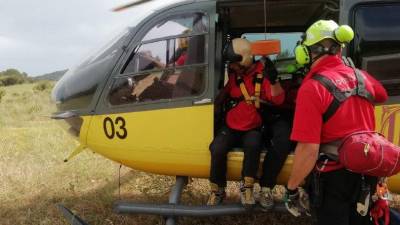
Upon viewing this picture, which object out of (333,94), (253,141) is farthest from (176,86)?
(333,94)

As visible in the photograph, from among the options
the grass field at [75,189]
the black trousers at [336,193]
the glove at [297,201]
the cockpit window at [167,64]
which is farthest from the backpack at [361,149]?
the grass field at [75,189]

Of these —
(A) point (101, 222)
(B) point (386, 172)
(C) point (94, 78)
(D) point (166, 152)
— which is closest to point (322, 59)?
(B) point (386, 172)

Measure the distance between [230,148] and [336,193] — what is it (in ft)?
4.30

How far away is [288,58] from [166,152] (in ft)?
7.74

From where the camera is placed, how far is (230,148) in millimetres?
4211

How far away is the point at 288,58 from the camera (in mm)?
5871

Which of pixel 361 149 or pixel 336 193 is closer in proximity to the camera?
pixel 361 149

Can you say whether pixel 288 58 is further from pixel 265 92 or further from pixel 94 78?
pixel 94 78

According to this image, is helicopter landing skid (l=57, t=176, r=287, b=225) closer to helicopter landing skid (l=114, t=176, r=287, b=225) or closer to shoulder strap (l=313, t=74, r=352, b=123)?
helicopter landing skid (l=114, t=176, r=287, b=225)

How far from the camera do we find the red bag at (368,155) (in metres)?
2.86

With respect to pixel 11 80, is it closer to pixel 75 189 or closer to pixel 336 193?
pixel 75 189

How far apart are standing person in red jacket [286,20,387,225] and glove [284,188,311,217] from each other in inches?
7.0

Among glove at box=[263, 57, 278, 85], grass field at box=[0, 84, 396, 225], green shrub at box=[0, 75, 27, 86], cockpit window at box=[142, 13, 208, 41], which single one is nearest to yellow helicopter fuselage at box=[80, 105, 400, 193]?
glove at box=[263, 57, 278, 85]

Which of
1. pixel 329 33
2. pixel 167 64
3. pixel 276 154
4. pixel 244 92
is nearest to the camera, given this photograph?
pixel 329 33
